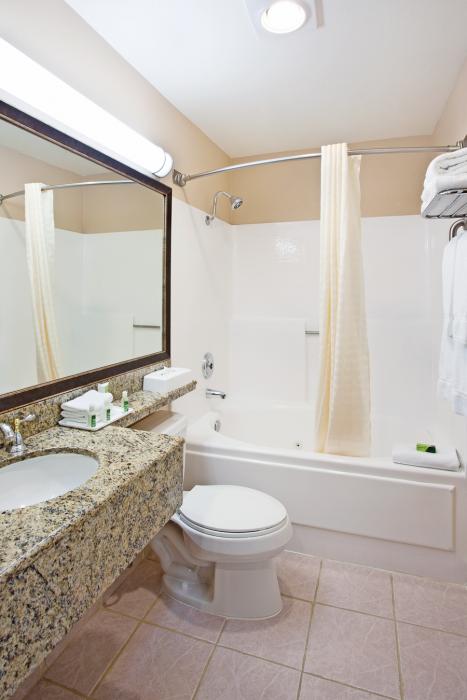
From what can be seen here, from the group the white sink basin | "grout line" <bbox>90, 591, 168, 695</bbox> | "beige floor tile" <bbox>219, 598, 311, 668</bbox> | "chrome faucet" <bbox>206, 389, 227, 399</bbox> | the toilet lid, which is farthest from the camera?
"chrome faucet" <bbox>206, 389, 227, 399</bbox>

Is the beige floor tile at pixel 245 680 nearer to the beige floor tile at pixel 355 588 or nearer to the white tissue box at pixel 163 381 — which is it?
the beige floor tile at pixel 355 588

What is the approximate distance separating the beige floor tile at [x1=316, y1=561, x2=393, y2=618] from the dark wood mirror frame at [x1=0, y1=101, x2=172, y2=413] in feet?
4.31

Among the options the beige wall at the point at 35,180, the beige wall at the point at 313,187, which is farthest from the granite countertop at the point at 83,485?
the beige wall at the point at 313,187

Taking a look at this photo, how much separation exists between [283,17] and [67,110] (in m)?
0.89

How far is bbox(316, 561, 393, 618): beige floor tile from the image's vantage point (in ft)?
5.50

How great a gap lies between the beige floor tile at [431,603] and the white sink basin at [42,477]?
1.40 meters

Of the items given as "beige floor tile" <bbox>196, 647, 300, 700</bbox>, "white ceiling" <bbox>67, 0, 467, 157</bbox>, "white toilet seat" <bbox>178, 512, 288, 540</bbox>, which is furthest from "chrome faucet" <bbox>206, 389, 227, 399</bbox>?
"white ceiling" <bbox>67, 0, 467, 157</bbox>

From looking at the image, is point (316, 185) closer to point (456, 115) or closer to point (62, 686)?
point (456, 115)

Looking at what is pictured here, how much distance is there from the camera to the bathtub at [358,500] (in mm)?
1797

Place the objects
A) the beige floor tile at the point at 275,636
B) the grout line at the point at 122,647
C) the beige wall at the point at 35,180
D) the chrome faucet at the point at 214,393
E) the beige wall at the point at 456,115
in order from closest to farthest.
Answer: the beige wall at the point at 35,180
the grout line at the point at 122,647
the beige floor tile at the point at 275,636
the beige wall at the point at 456,115
the chrome faucet at the point at 214,393

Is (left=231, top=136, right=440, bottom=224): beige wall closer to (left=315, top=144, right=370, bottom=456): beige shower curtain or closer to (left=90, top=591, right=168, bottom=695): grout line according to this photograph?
(left=315, top=144, right=370, bottom=456): beige shower curtain

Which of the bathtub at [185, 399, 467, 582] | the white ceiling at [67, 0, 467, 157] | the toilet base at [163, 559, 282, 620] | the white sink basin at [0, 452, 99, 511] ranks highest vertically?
the white ceiling at [67, 0, 467, 157]

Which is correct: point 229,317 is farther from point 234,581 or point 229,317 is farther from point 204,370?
point 234,581

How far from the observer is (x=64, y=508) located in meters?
0.84
